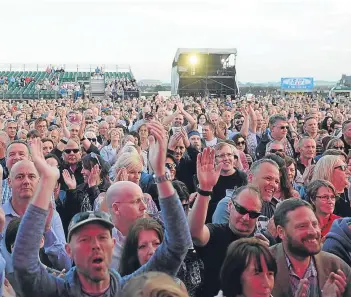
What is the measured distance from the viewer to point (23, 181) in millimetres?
3846

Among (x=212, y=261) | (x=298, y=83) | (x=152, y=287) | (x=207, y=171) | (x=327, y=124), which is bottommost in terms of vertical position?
(x=212, y=261)

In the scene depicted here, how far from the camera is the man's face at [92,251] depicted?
234 centimetres

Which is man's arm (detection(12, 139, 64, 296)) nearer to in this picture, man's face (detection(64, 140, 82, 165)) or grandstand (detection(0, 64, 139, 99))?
man's face (detection(64, 140, 82, 165))

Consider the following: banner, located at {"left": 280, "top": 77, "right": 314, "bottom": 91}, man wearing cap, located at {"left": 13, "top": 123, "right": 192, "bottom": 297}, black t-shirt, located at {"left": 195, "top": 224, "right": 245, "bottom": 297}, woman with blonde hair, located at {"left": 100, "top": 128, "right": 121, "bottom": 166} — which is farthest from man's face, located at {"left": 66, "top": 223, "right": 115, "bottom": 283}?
banner, located at {"left": 280, "top": 77, "right": 314, "bottom": 91}

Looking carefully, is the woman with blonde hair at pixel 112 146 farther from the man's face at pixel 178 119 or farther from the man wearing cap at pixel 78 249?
the man wearing cap at pixel 78 249

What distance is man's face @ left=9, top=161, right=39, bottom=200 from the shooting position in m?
3.81

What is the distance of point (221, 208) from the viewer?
3816mm

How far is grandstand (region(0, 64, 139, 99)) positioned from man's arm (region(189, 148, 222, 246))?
25522mm

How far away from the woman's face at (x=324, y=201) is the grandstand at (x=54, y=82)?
2500 cm

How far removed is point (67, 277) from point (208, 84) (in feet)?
71.5

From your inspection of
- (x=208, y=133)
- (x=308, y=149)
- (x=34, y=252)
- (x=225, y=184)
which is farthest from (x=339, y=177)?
(x=208, y=133)

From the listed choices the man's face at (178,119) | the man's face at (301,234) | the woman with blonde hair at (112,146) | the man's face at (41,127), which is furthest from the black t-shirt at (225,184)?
the man's face at (41,127)

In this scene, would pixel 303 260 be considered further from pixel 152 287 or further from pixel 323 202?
pixel 152 287

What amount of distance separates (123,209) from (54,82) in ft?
101
